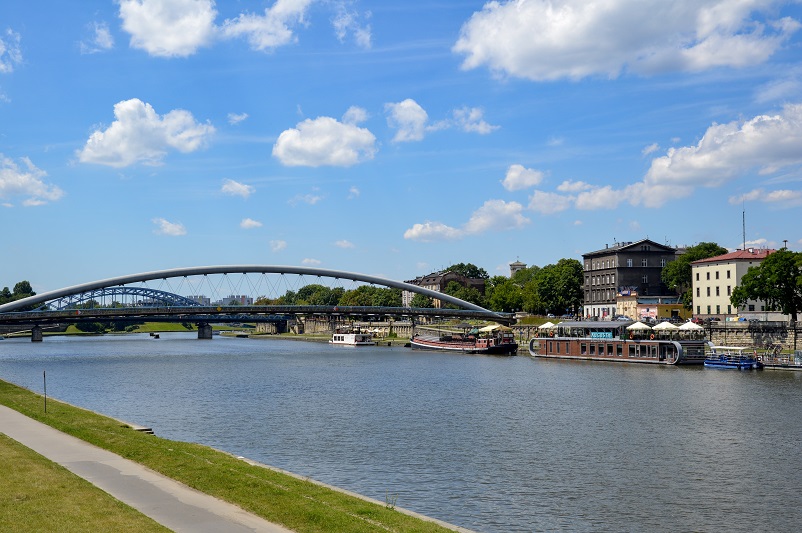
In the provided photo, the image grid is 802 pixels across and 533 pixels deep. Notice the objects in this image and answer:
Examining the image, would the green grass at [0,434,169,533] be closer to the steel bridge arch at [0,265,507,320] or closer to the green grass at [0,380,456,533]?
the green grass at [0,380,456,533]

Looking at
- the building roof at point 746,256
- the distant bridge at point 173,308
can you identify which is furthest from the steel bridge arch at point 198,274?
the building roof at point 746,256

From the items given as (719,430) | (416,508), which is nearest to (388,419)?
(719,430)

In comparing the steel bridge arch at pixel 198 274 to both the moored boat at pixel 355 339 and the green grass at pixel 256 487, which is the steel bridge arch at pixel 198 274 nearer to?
the moored boat at pixel 355 339

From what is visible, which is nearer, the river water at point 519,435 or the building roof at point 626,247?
the river water at point 519,435

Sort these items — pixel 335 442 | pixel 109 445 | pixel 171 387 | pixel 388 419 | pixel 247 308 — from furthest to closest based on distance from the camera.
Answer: pixel 247 308, pixel 171 387, pixel 388 419, pixel 335 442, pixel 109 445

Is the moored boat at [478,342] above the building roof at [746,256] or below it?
below

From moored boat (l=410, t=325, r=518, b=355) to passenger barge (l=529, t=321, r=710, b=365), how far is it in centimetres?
926

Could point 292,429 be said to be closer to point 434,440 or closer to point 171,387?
point 434,440

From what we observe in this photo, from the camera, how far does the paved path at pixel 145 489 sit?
758 inches

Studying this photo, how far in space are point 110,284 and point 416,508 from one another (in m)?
147

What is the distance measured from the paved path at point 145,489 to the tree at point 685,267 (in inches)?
5030

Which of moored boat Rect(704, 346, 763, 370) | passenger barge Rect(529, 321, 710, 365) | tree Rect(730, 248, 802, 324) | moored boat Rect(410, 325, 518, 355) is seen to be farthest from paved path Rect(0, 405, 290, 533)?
moored boat Rect(410, 325, 518, 355)

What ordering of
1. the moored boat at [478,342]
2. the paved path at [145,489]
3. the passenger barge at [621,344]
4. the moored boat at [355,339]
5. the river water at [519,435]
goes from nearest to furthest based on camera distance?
1. the paved path at [145,489]
2. the river water at [519,435]
3. the passenger barge at [621,344]
4. the moored boat at [478,342]
5. the moored boat at [355,339]

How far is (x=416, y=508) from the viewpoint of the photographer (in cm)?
2745
